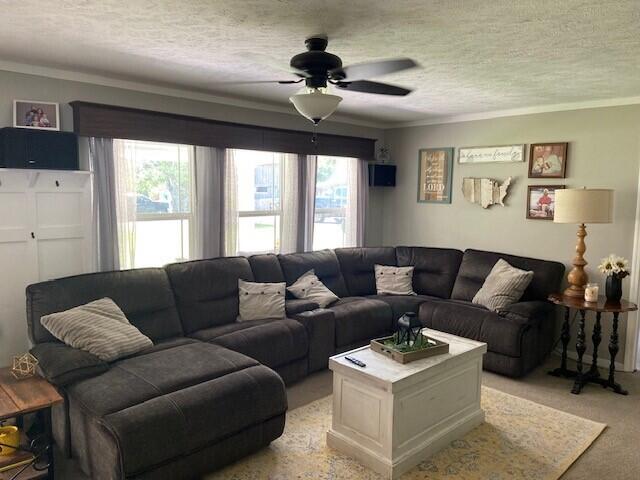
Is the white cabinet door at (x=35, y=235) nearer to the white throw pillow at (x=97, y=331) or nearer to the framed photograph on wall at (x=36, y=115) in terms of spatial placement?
the framed photograph on wall at (x=36, y=115)

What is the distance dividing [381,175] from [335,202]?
0.71 metres

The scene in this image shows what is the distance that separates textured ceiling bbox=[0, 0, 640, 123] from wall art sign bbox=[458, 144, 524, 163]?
1.06 meters

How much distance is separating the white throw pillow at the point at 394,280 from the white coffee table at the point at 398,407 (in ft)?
6.64

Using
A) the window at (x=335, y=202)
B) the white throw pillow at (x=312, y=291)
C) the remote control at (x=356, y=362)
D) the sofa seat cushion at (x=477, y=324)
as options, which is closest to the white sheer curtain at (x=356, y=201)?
the window at (x=335, y=202)

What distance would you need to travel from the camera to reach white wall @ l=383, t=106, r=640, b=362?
4203 millimetres

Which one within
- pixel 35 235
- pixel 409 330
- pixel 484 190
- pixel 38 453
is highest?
pixel 484 190

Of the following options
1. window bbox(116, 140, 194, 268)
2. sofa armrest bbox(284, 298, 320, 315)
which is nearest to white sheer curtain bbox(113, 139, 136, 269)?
window bbox(116, 140, 194, 268)

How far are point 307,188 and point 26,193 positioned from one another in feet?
8.83

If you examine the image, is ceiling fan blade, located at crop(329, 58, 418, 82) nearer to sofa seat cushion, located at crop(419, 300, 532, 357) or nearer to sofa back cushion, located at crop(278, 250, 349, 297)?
sofa back cushion, located at crop(278, 250, 349, 297)

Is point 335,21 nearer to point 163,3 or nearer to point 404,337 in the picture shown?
point 163,3

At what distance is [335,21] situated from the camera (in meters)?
2.29

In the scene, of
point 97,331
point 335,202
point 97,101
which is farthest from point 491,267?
point 97,101

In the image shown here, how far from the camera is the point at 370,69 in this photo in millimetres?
2424

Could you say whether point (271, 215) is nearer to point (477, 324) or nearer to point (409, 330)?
point (477, 324)
